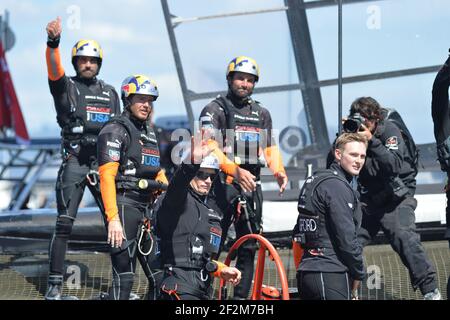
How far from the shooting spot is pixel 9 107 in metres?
22.3

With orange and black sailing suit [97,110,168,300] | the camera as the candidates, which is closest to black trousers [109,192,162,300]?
orange and black sailing suit [97,110,168,300]

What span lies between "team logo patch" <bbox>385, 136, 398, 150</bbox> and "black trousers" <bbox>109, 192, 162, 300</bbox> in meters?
2.06

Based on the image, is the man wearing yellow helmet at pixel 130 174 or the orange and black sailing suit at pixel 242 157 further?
the orange and black sailing suit at pixel 242 157

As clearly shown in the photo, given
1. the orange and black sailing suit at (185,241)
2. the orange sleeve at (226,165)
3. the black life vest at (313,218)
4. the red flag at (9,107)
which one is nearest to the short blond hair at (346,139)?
the black life vest at (313,218)

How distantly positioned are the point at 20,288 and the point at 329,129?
4949mm

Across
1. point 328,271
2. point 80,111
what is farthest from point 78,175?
point 328,271

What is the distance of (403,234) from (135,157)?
2.37 metres

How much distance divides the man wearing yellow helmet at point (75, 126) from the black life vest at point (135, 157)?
75 centimetres

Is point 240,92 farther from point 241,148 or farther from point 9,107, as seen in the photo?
point 9,107

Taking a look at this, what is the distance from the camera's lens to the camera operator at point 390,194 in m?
8.56

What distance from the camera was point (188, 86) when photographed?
13.3 metres

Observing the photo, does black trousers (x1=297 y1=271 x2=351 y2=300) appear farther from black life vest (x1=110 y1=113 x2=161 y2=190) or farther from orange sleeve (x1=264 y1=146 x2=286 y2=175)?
orange sleeve (x1=264 y1=146 x2=286 y2=175)

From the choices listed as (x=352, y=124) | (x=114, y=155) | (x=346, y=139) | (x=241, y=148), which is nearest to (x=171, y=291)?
(x=114, y=155)

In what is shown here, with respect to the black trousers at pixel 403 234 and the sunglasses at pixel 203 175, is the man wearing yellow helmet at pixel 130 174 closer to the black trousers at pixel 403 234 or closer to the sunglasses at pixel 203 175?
the sunglasses at pixel 203 175
